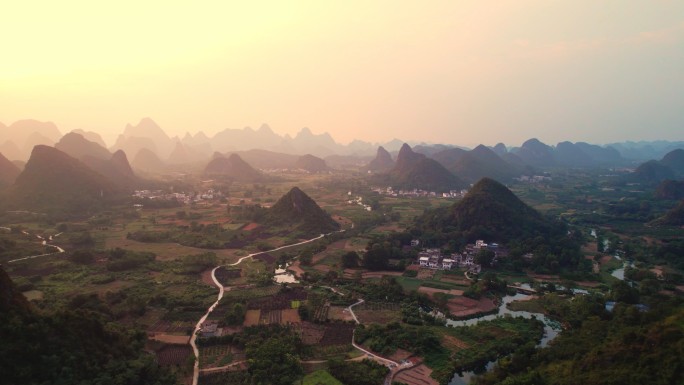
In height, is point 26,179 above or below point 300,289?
above

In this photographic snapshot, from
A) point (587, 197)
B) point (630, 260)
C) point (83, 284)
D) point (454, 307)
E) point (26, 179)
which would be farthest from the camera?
point (587, 197)

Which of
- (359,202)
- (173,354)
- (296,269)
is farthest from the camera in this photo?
(359,202)

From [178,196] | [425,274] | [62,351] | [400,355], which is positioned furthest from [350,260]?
[178,196]

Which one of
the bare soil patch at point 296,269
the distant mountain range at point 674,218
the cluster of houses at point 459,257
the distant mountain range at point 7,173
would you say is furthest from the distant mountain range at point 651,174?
the distant mountain range at point 7,173

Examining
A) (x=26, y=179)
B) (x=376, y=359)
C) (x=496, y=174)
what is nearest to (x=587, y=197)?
(x=496, y=174)

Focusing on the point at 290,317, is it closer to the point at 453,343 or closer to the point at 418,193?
the point at 453,343

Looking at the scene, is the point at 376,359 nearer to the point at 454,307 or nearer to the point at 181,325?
the point at 454,307

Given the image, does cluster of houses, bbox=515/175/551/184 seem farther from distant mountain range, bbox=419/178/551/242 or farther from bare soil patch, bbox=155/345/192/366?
bare soil patch, bbox=155/345/192/366

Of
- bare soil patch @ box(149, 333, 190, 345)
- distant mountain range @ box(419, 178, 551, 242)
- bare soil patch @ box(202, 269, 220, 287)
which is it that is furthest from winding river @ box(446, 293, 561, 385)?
bare soil patch @ box(202, 269, 220, 287)
